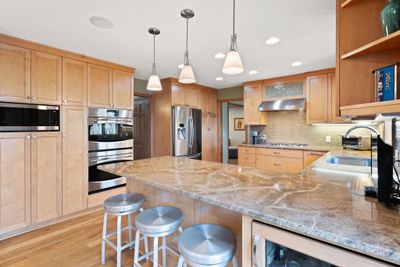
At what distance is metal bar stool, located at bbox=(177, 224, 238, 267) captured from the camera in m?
1.02

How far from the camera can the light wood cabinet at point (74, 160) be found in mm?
2803

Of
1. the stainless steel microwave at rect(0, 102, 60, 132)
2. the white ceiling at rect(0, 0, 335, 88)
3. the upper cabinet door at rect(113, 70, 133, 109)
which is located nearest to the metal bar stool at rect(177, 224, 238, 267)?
the white ceiling at rect(0, 0, 335, 88)

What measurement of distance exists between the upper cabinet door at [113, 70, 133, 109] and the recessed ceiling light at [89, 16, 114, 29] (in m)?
1.28

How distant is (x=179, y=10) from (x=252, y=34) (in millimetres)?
916

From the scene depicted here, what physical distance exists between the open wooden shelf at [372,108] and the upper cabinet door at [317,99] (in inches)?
108

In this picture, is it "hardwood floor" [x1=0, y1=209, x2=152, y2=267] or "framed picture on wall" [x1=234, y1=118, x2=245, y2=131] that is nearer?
"hardwood floor" [x1=0, y1=209, x2=152, y2=267]

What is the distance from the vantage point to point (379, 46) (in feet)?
3.66

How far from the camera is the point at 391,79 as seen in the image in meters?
1.05

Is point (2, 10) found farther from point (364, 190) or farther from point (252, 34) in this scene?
point (364, 190)

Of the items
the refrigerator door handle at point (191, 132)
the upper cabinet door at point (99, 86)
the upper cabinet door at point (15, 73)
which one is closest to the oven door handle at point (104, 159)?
the upper cabinet door at point (99, 86)

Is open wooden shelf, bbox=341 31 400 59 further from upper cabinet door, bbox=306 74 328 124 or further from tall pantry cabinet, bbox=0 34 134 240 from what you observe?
tall pantry cabinet, bbox=0 34 134 240

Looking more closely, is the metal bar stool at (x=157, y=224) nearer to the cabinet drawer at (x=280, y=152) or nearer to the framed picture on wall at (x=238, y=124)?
the cabinet drawer at (x=280, y=152)

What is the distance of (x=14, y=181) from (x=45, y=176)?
301mm

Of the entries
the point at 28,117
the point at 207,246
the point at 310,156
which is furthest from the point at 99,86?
the point at 310,156
